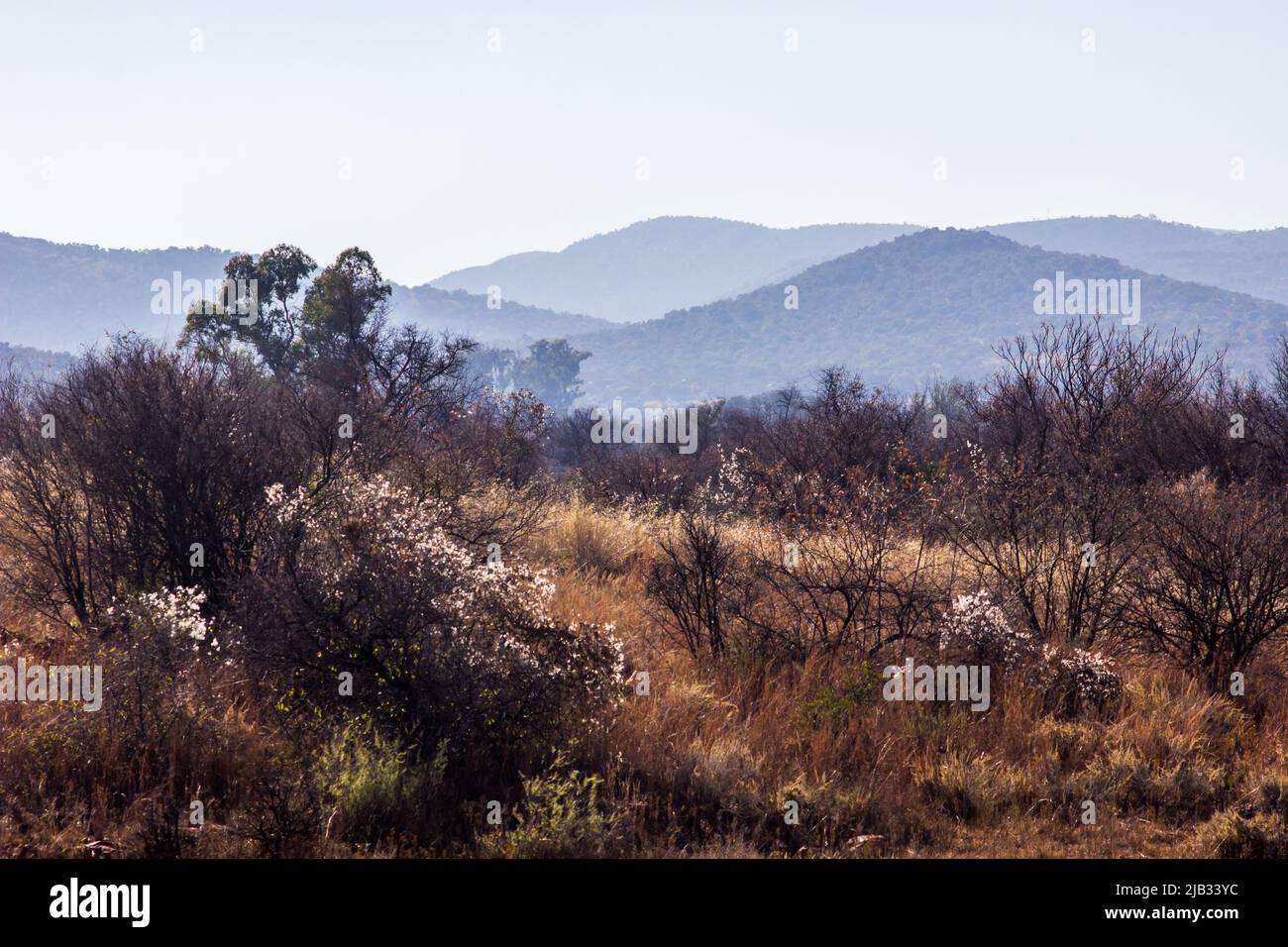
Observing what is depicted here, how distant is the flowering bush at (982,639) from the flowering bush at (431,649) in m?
3.01

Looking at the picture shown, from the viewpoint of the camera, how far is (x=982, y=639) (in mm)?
7375

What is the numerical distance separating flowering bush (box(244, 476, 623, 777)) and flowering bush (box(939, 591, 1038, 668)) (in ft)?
9.89

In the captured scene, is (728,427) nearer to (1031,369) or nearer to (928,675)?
(1031,369)

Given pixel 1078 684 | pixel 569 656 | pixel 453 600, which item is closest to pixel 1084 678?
pixel 1078 684

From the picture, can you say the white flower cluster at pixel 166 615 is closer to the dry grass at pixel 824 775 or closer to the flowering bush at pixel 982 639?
the dry grass at pixel 824 775

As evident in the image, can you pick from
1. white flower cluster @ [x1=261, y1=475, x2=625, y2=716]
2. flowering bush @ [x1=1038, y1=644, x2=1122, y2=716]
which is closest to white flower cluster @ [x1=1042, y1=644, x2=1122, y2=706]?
flowering bush @ [x1=1038, y1=644, x2=1122, y2=716]

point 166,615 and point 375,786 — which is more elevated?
point 166,615

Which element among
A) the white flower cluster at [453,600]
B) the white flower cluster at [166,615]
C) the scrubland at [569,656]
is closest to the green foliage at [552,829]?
the scrubland at [569,656]

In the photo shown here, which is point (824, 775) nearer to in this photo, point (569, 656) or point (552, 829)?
point (569, 656)

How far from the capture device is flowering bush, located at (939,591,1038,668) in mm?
7344

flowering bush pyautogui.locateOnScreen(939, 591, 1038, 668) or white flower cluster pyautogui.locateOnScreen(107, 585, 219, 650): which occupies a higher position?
white flower cluster pyautogui.locateOnScreen(107, 585, 219, 650)

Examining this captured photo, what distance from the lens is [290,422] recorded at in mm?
10445

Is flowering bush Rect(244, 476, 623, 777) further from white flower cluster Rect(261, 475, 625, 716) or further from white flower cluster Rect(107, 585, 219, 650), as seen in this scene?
white flower cluster Rect(107, 585, 219, 650)

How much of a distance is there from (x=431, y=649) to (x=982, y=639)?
435cm
